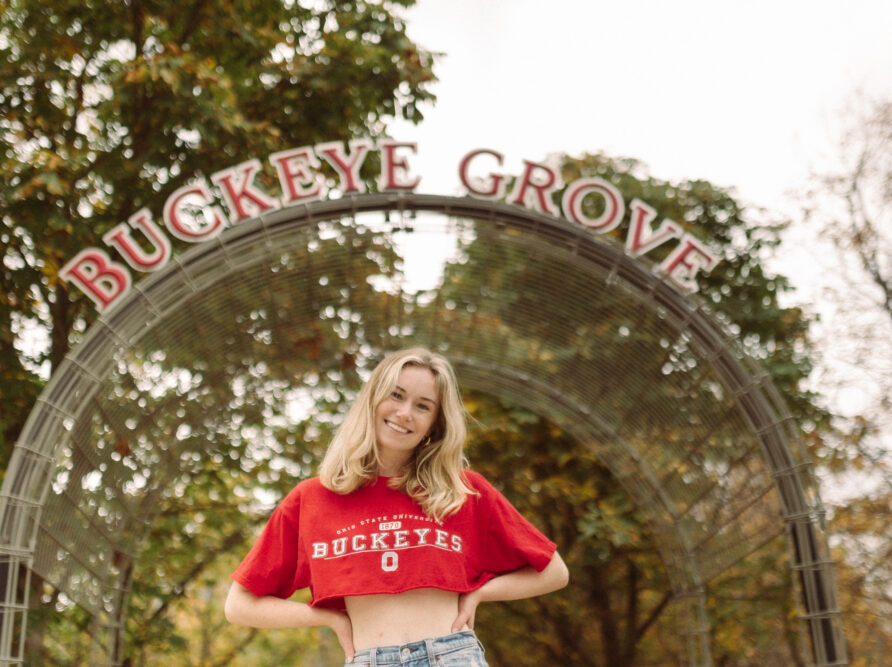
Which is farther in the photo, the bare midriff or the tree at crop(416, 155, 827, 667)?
the tree at crop(416, 155, 827, 667)

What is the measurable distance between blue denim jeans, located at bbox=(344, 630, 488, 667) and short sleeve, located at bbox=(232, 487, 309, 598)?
28 centimetres

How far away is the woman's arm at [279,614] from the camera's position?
2.27 meters

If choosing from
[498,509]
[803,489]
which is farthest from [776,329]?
[498,509]

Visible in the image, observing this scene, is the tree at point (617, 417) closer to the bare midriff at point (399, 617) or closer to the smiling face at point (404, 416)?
the smiling face at point (404, 416)

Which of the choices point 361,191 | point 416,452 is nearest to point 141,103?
point 361,191

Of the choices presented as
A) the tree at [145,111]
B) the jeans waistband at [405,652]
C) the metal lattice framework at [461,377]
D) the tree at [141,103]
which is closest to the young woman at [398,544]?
the jeans waistband at [405,652]

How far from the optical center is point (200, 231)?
17.8 ft

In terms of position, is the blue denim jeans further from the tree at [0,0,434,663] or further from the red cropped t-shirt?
the tree at [0,0,434,663]

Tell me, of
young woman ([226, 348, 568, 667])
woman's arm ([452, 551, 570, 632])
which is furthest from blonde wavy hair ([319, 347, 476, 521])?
woman's arm ([452, 551, 570, 632])

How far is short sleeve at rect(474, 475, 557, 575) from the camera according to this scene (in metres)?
2.41

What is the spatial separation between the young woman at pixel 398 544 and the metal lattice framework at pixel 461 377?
3190 millimetres

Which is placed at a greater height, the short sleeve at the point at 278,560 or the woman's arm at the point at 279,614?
the short sleeve at the point at 278,560

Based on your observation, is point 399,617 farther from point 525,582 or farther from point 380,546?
point 525,582

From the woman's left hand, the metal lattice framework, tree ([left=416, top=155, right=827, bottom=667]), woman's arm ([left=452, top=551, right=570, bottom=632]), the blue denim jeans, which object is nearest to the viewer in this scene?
the blue denim jeans
